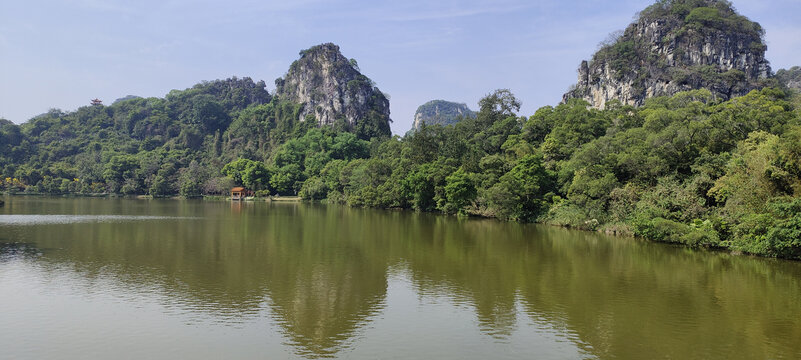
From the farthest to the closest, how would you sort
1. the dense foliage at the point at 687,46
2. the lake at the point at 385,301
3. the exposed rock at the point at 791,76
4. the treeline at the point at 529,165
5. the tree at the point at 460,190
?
the exposed rock at the point at 791,76 → the dense foliage at the point at 687,46 → the tree at the point at 460,190 → the treeline at the point at 529,165 → the lake at the point at 385,301

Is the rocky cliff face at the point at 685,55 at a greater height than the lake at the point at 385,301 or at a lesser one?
greater

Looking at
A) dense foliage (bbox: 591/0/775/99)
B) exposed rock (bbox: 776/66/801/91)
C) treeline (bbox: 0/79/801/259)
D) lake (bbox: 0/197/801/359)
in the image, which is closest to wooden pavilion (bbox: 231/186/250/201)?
treeline (bbox: 0/79/801/259)

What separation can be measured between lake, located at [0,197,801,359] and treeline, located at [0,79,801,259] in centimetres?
337

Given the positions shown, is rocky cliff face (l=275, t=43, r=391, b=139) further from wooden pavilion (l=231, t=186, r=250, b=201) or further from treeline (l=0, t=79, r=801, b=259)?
wooden pavilion (l=231, t=186, r=250, b=201)

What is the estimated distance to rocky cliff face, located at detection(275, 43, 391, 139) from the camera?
122m

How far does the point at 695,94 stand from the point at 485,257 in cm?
4001

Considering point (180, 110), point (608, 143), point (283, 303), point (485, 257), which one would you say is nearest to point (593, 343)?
point (283, 303)

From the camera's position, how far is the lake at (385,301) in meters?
11.4

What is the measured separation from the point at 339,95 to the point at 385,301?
A: 4424 inches

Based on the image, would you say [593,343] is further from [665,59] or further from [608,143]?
[665,59]

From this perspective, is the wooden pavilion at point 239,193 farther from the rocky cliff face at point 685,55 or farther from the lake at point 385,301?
the rocky cliff face at point 685,55

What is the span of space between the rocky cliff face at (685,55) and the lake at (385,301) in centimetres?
5403

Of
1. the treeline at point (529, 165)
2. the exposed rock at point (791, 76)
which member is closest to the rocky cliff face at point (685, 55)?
the treeline at point (529, 165)

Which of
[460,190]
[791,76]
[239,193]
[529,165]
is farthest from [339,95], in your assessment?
[791,76]
